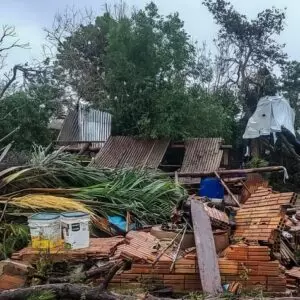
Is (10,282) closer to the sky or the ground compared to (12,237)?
closer to the ground

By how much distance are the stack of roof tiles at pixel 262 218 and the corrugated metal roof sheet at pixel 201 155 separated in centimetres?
518

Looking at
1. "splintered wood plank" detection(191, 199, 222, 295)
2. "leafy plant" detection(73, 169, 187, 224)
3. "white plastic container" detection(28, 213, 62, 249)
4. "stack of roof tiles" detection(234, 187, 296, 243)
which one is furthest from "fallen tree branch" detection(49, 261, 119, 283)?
"leafy plant" detection(73, 169, 187, 224)

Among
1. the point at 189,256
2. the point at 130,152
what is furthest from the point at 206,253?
the point at 130,152

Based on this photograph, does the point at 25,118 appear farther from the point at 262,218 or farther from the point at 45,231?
the point at 262,218

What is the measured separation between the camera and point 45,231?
575cm

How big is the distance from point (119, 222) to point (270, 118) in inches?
444

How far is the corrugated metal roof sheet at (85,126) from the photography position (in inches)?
645

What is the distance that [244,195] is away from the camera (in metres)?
10.3

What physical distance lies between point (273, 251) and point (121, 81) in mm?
10928

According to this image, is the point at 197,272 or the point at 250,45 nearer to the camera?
the point at 197,272

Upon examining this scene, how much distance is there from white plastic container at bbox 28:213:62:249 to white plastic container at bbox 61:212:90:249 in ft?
0.34

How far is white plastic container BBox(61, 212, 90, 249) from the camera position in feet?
18.9

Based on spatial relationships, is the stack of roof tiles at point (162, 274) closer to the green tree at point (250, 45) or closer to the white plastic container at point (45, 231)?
the white plastic container at point (45, 231)

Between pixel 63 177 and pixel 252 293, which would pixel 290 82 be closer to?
pixel 63 177
